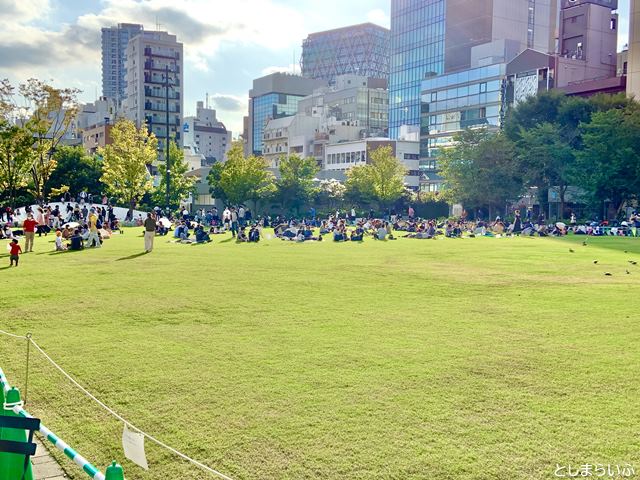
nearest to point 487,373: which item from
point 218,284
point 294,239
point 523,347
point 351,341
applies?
point 523,347

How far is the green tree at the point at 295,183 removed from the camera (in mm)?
65312

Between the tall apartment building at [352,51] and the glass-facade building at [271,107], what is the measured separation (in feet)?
145

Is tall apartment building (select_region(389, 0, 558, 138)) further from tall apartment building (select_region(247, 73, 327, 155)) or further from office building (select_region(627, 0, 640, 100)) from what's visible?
tall apartment building (select_region(247, 73, 327, 155))

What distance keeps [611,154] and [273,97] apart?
10836cm

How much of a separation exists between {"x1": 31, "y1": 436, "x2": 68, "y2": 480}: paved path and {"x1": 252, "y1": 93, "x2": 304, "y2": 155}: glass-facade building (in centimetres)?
14027

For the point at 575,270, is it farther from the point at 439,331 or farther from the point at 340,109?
the point at 340,109

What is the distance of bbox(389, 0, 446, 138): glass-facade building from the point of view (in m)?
116

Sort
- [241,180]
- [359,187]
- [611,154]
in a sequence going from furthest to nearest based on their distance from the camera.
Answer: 1. [359,187]
2. [241,180]
3. [611,154]

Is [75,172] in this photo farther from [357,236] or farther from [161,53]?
[161,53]

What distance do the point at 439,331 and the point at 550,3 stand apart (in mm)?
120574

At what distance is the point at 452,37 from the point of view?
110375mm

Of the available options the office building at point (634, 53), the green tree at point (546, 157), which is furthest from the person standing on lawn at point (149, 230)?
the office building at point (634, 53)

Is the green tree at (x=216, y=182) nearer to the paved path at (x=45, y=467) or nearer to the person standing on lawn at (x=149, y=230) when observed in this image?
the person standing on lawn at (x=149, y=230)

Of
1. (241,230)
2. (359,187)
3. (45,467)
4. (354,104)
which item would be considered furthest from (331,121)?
(45,467)
